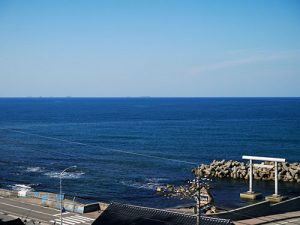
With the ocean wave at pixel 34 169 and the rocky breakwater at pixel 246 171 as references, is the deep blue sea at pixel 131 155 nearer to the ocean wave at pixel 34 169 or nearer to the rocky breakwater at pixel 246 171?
the ocean wave at pixel 34 169

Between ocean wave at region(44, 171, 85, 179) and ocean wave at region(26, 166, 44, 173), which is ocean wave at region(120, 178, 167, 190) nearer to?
ocean wave at region(44, 171, 85, 179)

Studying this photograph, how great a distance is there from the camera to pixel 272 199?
1535 inches

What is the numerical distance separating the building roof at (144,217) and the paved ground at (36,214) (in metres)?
7.96

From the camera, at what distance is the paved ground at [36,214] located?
31.5m

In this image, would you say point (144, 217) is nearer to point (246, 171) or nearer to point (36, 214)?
point (36, 214)

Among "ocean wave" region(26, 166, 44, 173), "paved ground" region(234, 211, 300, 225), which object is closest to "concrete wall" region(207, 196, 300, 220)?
"paved ground" region(234, 211, 300, 225)

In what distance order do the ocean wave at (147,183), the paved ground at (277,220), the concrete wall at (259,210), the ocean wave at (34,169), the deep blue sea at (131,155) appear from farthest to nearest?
the ocean wave at (34,169)
the ocean wave at (147,183)
the deep blue sea at (131,155)
the concrete wall at (259,210)
the paved ground at (277,220)

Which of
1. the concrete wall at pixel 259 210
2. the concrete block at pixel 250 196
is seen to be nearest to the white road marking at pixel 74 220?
the concrete wall at pixel 259 210

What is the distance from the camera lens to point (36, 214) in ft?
110

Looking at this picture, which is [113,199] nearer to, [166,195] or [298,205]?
[166,195]

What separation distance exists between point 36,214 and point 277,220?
18126mm

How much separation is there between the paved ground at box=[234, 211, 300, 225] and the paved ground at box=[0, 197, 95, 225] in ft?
37.6

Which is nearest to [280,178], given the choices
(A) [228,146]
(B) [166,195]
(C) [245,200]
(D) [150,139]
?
(C) [245,200]

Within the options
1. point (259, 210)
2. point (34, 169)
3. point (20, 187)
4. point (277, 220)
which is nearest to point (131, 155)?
point (34, 169)
